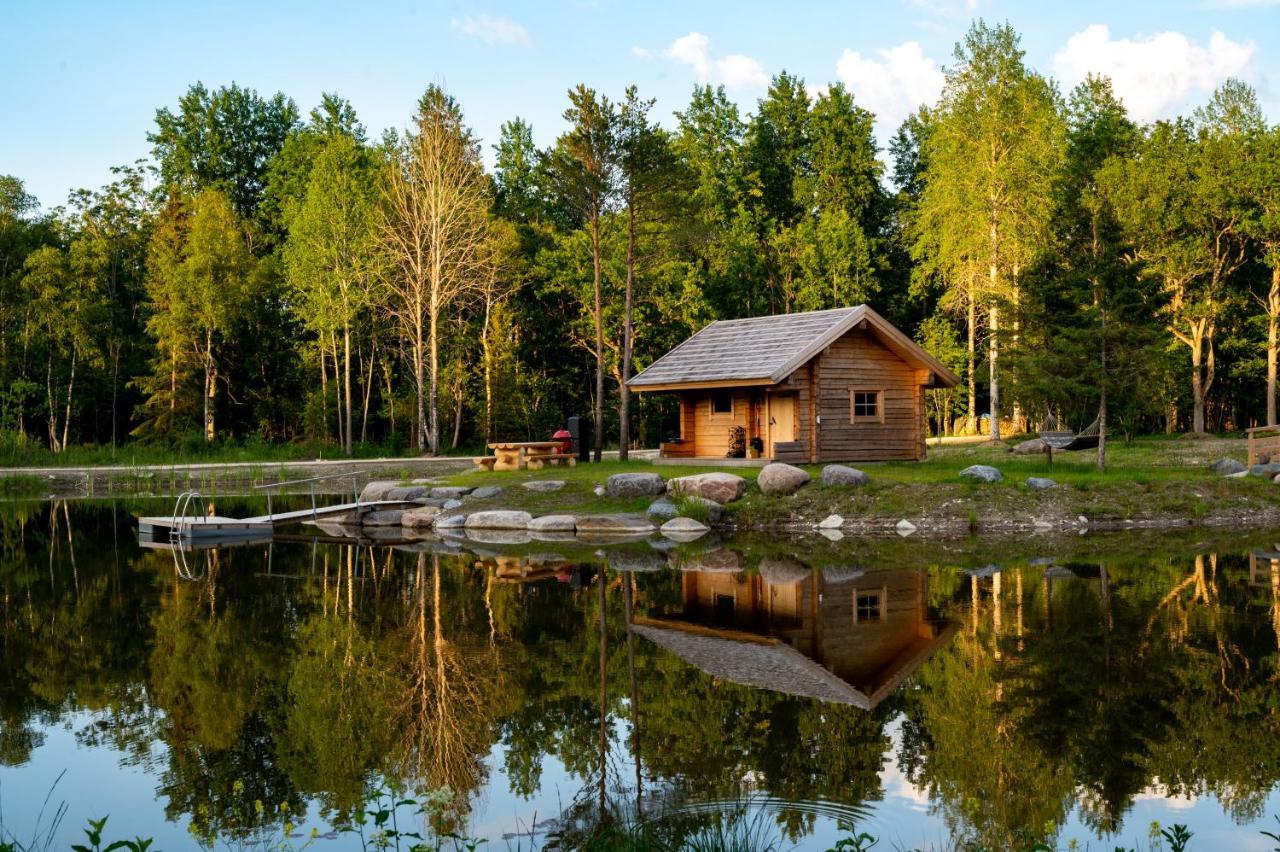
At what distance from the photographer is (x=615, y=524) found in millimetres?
22719

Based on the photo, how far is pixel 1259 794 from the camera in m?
6.82

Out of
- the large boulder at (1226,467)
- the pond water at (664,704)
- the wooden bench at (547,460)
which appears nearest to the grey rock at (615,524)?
the pond water at (664,704)

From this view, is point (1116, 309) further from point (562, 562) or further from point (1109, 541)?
point (562, 562)

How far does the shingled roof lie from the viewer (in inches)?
1107

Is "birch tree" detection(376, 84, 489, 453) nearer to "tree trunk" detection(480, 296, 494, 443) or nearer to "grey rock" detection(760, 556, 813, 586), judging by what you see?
"tree trunk" detection(480, 296, 494, 443)

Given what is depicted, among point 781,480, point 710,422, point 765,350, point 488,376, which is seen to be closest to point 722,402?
point 710,422

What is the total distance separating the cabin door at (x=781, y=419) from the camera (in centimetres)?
2920

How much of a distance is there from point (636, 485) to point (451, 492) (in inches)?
195

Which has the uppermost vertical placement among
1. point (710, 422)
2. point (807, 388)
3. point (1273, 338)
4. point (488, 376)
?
point (1273, 338)

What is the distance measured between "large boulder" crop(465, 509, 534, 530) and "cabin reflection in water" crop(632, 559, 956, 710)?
26.7ft

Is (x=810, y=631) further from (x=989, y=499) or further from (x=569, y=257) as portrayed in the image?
(x=569, y=257)

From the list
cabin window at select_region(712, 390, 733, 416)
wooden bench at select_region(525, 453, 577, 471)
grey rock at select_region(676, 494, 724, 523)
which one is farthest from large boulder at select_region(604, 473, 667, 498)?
cabin window at select_region(712, 390, 733, 416)

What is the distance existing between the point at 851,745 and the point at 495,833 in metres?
2.78

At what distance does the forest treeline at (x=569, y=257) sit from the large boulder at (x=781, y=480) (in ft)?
35.4
